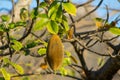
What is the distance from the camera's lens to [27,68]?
4.17 metres

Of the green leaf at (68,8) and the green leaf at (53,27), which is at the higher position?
the green leaf at (68,8)

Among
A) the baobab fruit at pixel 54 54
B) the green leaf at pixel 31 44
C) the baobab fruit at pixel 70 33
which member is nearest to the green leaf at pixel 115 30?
the baobab fruit at pixel 70 33

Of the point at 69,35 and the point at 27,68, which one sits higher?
the point at 69,35

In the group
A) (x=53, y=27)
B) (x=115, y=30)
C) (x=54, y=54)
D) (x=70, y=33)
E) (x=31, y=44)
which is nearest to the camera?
(x=54, y=54)

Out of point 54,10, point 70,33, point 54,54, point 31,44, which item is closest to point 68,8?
point 54,10

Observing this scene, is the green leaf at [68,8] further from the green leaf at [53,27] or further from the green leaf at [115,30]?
the green leaf at [115,30]

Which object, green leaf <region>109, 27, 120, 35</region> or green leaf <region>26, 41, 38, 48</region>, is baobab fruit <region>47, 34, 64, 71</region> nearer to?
green leaf <region>109, 27, 120, 35</region>

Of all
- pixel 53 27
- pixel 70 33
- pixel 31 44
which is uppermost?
pixel 53 27

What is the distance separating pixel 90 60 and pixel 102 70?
1.98 metres

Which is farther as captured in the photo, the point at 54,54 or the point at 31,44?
the point at 31,44

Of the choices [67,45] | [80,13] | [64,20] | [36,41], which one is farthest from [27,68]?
[64,20]

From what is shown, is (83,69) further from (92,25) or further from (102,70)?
(92,25)

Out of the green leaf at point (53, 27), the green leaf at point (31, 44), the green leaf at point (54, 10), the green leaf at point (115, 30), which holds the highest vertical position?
the green leaf at point (54, 10)

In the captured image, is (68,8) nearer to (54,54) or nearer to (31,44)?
(54,54)
